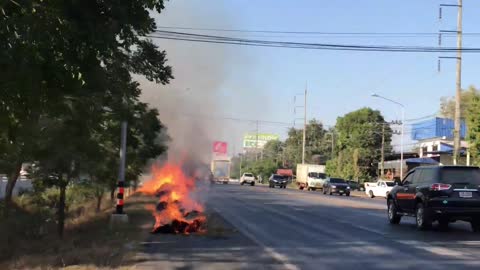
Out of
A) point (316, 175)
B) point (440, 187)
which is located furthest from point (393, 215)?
point (316, 175)

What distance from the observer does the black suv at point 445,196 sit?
14656 mm

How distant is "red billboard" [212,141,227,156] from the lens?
22.4 metres

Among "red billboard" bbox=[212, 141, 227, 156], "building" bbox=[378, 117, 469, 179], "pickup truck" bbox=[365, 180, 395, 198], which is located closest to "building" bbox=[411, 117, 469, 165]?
"building" bbox=[378, 117, 469, 179]

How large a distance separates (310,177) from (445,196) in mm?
44199

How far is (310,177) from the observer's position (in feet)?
193

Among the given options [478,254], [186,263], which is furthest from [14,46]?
[478,254]

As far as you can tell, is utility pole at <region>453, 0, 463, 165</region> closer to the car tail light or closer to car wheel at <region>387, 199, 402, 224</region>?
car wheel at <region>387, 199, 402, 224</region>

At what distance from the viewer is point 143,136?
2456 centimetres

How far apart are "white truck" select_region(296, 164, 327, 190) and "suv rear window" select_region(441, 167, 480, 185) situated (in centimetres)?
4105

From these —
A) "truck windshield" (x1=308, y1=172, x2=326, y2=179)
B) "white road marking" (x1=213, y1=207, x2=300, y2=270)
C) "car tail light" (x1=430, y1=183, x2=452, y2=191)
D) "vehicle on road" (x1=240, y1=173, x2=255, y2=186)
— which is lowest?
"vehicle on road" (x1=240, y1=173, x2=255, y2=186)

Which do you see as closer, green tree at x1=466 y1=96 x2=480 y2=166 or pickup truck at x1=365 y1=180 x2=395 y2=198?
green tree at x1=466 y1=96 x2=480 y2=166

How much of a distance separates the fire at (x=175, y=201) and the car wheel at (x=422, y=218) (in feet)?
18.3

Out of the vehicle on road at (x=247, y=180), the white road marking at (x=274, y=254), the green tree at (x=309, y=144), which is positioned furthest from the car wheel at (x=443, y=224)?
the green tree at (x=309, y=144)

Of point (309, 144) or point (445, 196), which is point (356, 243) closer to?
point (445, 196)
